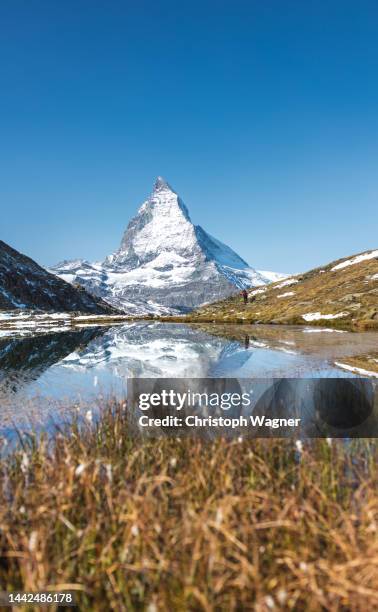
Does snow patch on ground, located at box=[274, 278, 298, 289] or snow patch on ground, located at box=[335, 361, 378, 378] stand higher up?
snow patch on ground, located at box=[274, 278, 298, 289]

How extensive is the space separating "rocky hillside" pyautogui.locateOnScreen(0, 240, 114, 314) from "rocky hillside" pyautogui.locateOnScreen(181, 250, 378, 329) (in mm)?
87919

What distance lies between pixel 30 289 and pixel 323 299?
13001 centimetres

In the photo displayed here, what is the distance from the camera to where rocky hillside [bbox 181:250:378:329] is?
5422 centimetres

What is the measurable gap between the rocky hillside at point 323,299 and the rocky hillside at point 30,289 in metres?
87.9

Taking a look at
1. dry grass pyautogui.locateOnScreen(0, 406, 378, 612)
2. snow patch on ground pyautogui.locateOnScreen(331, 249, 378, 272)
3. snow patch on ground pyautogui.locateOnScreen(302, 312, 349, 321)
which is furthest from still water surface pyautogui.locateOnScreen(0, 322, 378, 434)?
snow patch on ground pyautogui.locateOnScreen(331, 249, 378, 272)

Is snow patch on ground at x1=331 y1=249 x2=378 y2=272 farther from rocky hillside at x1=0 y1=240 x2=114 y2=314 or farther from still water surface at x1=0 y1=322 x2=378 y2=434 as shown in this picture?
rocky hillside at x1=0 y1=240 x2=114 y2=314

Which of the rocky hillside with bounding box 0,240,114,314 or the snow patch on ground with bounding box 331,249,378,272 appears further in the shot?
the rocky hillside with bounding box 0,240,114,314

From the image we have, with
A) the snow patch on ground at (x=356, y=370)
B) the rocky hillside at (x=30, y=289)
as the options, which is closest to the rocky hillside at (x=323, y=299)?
the snow patch on ground at (x=356, y=370)

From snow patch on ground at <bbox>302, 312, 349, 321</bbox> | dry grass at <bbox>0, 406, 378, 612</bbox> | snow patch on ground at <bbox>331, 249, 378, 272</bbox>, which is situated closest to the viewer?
dry grass at <bbox>0, 406, 378, 612</bbox>

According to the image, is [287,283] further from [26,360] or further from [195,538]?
[195,538]

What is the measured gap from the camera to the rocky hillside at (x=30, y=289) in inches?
5940

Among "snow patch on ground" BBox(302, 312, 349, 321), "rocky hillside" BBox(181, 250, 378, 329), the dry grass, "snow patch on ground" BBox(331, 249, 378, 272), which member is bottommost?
the dry grass

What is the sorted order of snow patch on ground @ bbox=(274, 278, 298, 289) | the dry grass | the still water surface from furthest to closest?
snow patch on ground @ bbox=(274, 278, 298, 289), the still water surface, the dry grass

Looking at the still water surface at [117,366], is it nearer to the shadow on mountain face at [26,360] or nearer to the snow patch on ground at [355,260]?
the shadow on mountain face at [26,360]
